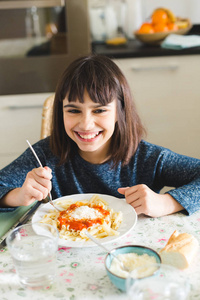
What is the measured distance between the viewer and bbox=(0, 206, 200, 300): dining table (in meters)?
0.72

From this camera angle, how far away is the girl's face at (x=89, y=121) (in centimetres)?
116

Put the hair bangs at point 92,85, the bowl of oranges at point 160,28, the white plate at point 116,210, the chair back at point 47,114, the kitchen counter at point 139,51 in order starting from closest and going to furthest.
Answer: the white plate at point 116,210 → the hair bangs at point 92,85 → the chair back at point 47,114 → the kitchen counter at point 139,51 → the bowl of oranges at point 160,28

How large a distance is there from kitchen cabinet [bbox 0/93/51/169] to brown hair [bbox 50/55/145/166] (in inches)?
39.8

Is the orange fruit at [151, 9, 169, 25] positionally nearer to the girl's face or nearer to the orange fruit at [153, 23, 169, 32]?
the orange fruit at [153, 23, 169, 32]

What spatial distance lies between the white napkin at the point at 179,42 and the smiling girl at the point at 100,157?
3.61 ft

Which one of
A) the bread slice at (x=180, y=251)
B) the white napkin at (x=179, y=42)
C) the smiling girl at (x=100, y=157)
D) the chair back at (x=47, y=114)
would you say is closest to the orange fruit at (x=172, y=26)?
the white napkin at (x=179, y=42)

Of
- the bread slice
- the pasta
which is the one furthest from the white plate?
the bread slice

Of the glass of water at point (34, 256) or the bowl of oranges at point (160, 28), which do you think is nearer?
the glass of water at point (34, 256)

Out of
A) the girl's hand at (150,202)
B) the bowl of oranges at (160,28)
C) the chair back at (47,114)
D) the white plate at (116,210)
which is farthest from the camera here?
the bowl of oranges at (160,28)

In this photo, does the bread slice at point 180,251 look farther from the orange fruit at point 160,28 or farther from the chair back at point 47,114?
the orange fruit at point 160,28

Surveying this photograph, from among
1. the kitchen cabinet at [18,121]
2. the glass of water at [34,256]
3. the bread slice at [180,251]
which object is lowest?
the kitchen cabinet at [18,121]

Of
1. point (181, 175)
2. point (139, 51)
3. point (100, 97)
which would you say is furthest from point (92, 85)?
point (139, 51)

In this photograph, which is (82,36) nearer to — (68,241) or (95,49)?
(95,49)

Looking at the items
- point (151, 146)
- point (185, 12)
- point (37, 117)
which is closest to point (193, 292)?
point (151, 146)
